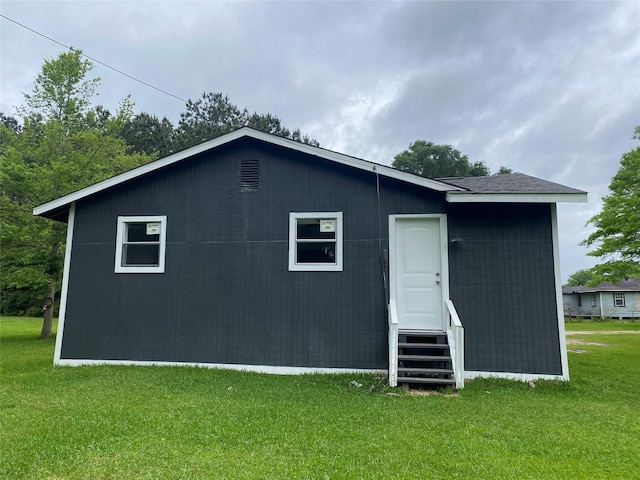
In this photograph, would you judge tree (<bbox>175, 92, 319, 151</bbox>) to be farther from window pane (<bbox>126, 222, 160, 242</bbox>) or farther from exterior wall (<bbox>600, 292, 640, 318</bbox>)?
exterior wall (<bbox>600, 292, 640, 318</bbox>)

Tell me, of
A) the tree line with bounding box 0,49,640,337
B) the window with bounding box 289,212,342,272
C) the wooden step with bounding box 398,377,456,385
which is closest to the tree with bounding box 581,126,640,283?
the tree line with bounding box 0,49,640,337

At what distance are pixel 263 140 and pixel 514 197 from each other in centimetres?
419

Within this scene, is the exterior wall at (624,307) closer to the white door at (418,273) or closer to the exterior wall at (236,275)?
the white door at (418,273)

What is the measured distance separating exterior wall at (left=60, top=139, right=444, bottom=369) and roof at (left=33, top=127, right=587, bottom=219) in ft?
0.68

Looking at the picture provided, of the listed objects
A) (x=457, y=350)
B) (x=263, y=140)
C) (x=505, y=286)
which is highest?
(x=263, y=140)

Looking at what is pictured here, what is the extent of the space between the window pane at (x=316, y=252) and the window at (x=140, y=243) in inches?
99.9

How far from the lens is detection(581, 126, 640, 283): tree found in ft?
42.2

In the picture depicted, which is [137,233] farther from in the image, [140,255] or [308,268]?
[308,268]

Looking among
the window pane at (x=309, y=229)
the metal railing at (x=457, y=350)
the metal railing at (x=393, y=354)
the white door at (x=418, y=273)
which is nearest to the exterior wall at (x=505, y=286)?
the white door at (x=418, y=273)

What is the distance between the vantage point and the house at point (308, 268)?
19.2ft

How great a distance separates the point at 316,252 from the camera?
21.5 ft

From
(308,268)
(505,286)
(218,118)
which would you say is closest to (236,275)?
(308,268)

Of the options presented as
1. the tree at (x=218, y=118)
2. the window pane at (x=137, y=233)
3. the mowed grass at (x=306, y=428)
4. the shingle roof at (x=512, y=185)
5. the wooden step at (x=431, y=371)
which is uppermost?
the tree at (x=218, y=118)

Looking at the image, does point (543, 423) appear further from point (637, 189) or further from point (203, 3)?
point (637, 189)
